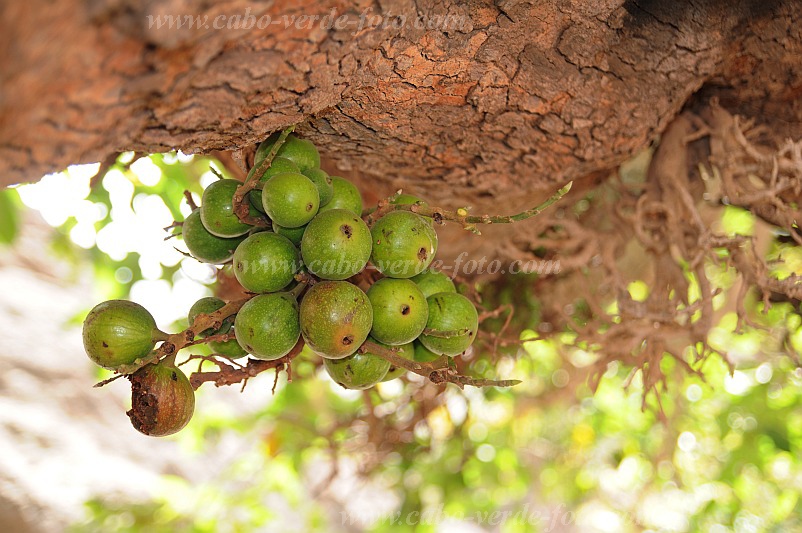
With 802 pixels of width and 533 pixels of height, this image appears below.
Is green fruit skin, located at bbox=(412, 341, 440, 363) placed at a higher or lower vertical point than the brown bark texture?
lower

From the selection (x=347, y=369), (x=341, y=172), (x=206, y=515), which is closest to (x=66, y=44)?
(x=347, y=369)

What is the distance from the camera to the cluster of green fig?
1.52 m

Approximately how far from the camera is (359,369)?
1663 mm

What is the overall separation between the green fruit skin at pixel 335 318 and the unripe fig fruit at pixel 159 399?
365 millimetres

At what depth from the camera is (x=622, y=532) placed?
680cm

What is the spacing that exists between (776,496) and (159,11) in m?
5.15

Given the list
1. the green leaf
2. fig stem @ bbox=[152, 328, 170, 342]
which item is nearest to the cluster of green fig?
fig stem @ bbox=[152, 328, 170, 342]

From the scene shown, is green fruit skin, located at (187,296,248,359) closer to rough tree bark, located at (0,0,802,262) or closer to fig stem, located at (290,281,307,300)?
fig stem, located at (290,281,307,300)

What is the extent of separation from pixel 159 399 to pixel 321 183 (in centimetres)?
73

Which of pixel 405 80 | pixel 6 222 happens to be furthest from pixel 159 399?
pixel 6 222

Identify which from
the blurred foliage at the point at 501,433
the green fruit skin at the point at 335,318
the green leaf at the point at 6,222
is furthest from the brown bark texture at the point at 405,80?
the green leaf at the point at 6,222

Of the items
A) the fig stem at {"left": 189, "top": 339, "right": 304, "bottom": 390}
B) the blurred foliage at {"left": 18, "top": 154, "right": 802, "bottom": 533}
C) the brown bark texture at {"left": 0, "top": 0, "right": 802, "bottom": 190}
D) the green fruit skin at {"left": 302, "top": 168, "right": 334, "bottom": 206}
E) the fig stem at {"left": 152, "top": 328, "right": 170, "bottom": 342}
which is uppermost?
the brown bark texture at {"left": 0, "top": 0, "right": 802, "bottom": 190}

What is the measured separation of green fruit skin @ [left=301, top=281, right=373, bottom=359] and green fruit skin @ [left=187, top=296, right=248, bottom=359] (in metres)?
0.29

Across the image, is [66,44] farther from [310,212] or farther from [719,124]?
[719,124]
